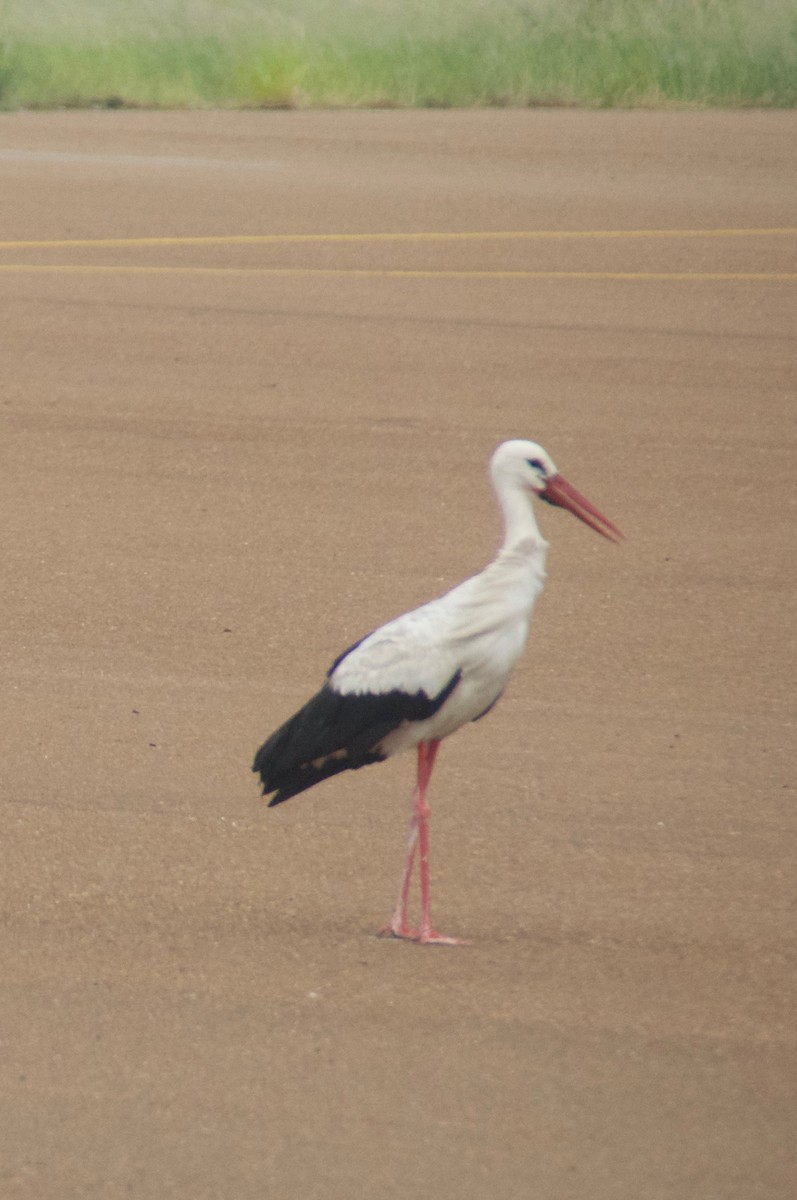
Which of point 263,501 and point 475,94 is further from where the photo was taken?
point 475,94

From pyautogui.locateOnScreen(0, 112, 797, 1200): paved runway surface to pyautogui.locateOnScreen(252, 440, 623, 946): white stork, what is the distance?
487mm

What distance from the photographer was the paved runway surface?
4.45m

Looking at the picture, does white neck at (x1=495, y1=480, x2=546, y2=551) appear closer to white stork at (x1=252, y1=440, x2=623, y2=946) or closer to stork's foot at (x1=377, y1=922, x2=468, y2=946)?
white stork at (x1=252, y1=440, x2=623, y2=946)

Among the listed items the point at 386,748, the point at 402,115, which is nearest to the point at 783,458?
the point at 386,748

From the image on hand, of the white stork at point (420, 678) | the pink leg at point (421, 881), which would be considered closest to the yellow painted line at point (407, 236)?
the pink leg at point (421, 881)

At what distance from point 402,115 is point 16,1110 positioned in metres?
18.1

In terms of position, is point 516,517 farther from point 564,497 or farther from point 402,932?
point 402,932

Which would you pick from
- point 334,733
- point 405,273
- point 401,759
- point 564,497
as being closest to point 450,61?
point 405,273

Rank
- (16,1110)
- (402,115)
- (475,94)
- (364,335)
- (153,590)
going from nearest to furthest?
(16,1110), (153,590), (364,335), (402,115), (475,94)

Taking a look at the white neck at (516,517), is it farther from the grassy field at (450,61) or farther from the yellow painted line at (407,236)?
the grassy field at (450,61)

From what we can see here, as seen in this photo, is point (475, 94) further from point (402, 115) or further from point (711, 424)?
point (711, 424)

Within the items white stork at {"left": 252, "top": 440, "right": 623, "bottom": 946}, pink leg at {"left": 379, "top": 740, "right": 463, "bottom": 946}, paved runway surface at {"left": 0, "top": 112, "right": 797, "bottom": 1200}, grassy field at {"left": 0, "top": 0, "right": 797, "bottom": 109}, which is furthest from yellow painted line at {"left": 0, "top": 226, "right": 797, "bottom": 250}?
white stork at {"left": 252, "top": 440, "right": 623, "bottom": 946}

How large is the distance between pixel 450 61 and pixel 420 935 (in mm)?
20121

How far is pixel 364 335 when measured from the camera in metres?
12.5
